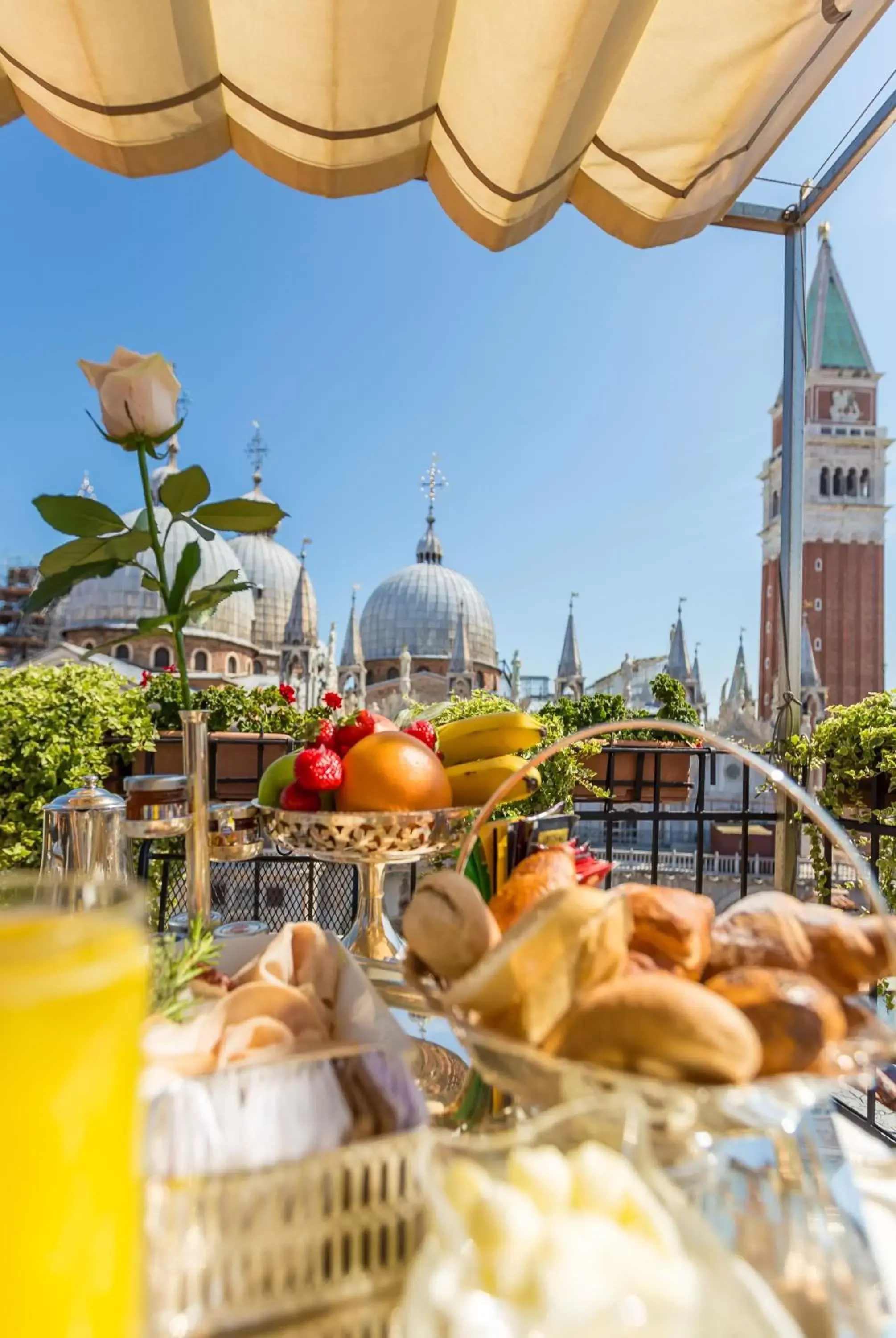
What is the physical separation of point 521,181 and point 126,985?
4.64ft

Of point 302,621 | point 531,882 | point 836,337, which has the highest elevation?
point 836,337

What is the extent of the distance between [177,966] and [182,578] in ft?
1.08

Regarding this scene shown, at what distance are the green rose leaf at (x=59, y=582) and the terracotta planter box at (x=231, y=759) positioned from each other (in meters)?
1.64

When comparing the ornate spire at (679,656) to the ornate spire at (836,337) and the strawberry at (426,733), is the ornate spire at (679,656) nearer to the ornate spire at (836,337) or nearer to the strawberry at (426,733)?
the ornate spire at (836,337)

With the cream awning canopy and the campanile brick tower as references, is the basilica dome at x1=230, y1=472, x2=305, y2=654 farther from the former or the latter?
the cream awning canopy

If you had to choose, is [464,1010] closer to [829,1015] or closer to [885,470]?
[829,1015]

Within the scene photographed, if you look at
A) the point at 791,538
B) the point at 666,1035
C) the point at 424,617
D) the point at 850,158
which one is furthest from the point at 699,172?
the point at 424,617

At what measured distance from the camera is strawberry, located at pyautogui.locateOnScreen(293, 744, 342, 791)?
69 cm

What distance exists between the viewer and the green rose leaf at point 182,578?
2.02ft

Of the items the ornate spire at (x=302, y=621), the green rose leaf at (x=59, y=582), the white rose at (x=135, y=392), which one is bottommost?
the green rose leaf at (x=59, y=582)

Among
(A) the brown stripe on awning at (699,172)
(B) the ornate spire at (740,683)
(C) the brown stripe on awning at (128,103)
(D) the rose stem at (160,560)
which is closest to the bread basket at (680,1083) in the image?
(D) the rose stem at (160,560)

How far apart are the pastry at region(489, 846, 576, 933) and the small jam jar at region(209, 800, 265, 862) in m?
0.29

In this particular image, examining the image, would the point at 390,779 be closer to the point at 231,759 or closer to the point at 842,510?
the point at 231,759

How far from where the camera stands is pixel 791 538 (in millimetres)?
2043
